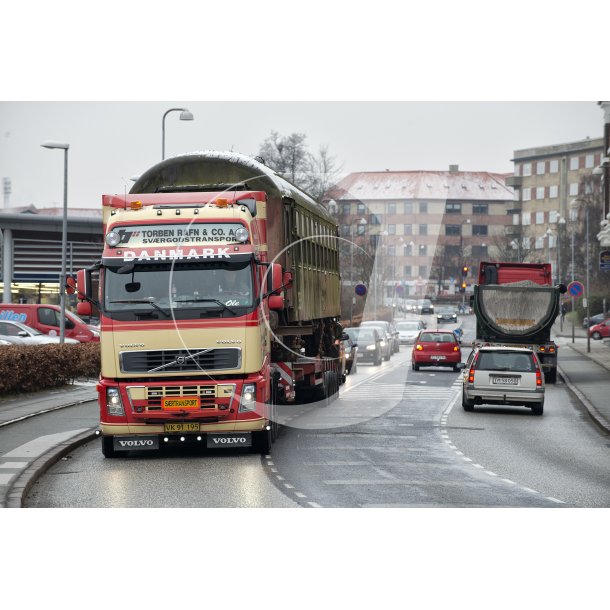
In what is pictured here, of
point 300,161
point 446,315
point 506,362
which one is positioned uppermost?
point 300,161

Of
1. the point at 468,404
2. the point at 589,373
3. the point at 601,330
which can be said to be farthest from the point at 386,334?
the point at 601,330

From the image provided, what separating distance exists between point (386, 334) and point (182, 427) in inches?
1172

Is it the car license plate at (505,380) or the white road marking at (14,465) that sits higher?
the car license plate at (505,380)

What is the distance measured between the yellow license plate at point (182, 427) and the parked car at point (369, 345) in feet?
85.5

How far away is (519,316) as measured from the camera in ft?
127

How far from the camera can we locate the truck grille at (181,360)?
16.6 m

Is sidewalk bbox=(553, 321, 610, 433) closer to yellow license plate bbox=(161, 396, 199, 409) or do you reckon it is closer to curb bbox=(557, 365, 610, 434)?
curb bbox=(557, 365, 610, 434)

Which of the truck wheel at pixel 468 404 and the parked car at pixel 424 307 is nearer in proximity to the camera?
the truck wheel at pixel 468 404

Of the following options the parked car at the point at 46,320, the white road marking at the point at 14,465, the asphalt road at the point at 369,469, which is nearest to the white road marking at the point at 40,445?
the asphalt road at the point at 369,469

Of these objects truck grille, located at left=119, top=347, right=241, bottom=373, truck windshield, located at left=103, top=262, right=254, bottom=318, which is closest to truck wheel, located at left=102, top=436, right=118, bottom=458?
truck grille, located at left=119, top=347, right=241, bottom=373

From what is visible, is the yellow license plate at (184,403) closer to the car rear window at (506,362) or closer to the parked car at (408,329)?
the car rear window at (506,362)

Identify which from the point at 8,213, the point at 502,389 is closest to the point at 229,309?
the point at 502,389

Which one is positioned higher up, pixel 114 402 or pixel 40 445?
pixel 114 402

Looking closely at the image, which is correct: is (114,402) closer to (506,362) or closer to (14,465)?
(14,465)
